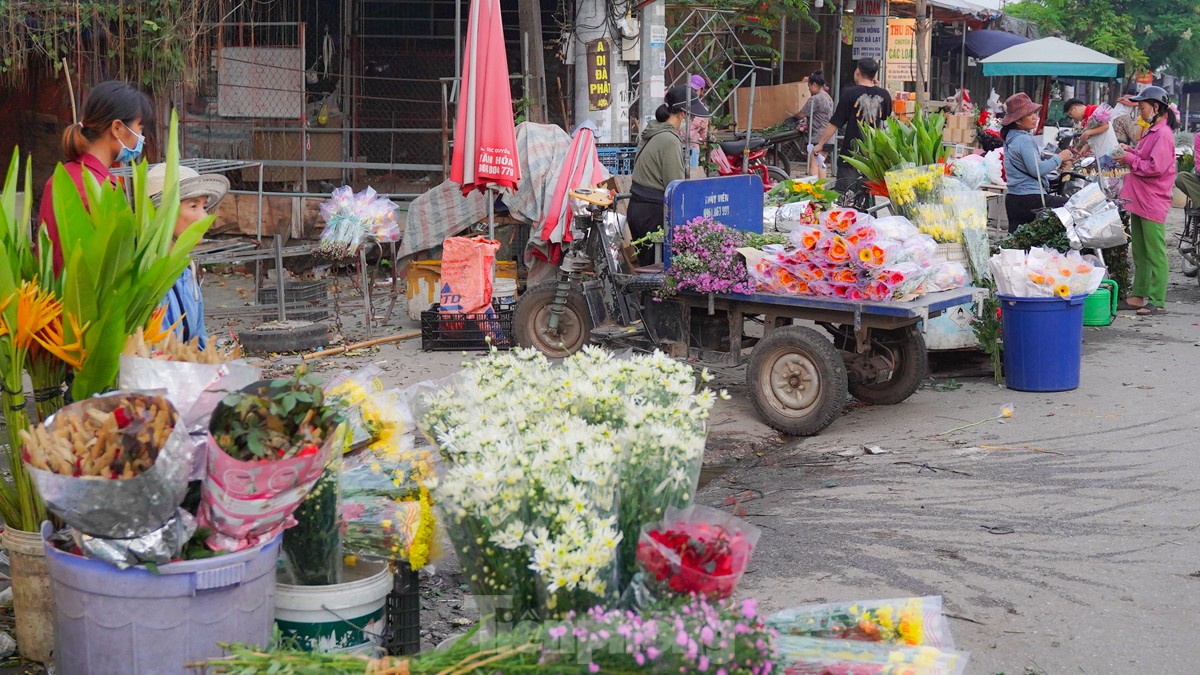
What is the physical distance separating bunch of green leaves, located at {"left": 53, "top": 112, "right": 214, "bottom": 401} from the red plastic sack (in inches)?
231

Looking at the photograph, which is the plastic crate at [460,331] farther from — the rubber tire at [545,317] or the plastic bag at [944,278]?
the plastic bag at [944,278]

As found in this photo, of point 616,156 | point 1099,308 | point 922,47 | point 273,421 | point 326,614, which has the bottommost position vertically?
point 326,614

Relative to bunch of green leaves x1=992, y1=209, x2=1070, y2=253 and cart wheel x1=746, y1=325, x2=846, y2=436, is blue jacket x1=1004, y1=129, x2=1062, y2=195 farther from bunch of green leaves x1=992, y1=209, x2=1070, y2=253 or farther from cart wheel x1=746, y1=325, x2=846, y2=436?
cart wheel x1=746, y1=325, x2=846, y2=436

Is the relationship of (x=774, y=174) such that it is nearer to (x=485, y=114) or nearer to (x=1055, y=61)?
(x=1055, y=61)

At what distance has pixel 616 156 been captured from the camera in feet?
39.3

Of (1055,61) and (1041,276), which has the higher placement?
(1055,61)

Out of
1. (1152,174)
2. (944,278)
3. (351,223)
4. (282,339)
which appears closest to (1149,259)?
(1152,174)

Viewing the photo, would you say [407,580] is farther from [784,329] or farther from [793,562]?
[784,329]

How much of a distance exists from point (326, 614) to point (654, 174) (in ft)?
20.6

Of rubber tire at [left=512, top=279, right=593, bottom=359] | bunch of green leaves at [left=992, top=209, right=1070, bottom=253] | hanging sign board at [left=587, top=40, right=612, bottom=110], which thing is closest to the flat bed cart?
rubber tire at [left=512, top=279, right=593, bottom=359]

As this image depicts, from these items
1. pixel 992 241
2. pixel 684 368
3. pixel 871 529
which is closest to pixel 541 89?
pixel 992 241

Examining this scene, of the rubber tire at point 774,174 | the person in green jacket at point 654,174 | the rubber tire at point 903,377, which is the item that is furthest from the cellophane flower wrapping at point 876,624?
the rubber tire at point 774,174

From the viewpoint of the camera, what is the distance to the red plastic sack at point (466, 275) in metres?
9.48

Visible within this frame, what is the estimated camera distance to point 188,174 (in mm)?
4605
